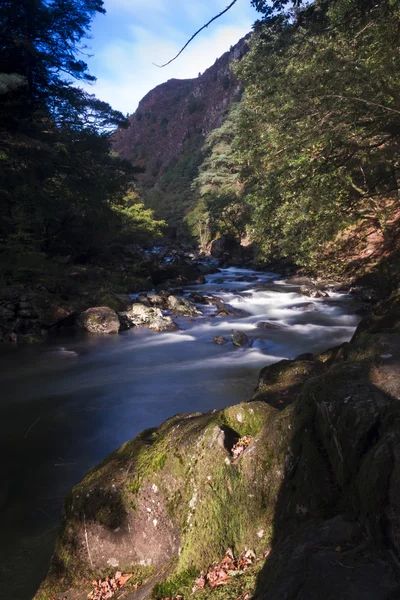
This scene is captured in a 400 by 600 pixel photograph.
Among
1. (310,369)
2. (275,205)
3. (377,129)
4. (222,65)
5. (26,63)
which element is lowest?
(310,369)

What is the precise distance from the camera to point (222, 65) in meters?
107

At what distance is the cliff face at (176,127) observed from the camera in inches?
3059

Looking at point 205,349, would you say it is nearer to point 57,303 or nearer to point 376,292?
point 57,303

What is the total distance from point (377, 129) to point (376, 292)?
10.7m

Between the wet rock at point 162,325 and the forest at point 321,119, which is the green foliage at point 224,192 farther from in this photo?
the forest at point 321,119

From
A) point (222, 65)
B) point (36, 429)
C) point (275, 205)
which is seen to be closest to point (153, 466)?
point (36, 429)

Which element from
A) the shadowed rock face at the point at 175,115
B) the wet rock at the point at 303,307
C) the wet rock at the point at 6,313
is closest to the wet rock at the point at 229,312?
the wet rock at the point at 303,307

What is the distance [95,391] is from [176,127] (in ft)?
386

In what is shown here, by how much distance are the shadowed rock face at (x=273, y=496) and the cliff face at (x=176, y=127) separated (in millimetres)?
57666

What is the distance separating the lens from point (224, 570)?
9.18 feet

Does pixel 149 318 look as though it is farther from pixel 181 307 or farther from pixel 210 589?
pixel 210 589

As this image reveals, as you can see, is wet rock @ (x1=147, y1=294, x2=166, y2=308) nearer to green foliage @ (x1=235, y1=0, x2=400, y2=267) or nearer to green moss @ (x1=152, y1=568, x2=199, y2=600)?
green foliage @ (x1=235, y1=0, x2=400, y2=267)

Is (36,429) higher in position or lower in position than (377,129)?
lower

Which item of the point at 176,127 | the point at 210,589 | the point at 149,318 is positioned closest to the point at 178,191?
the point at 176,127
